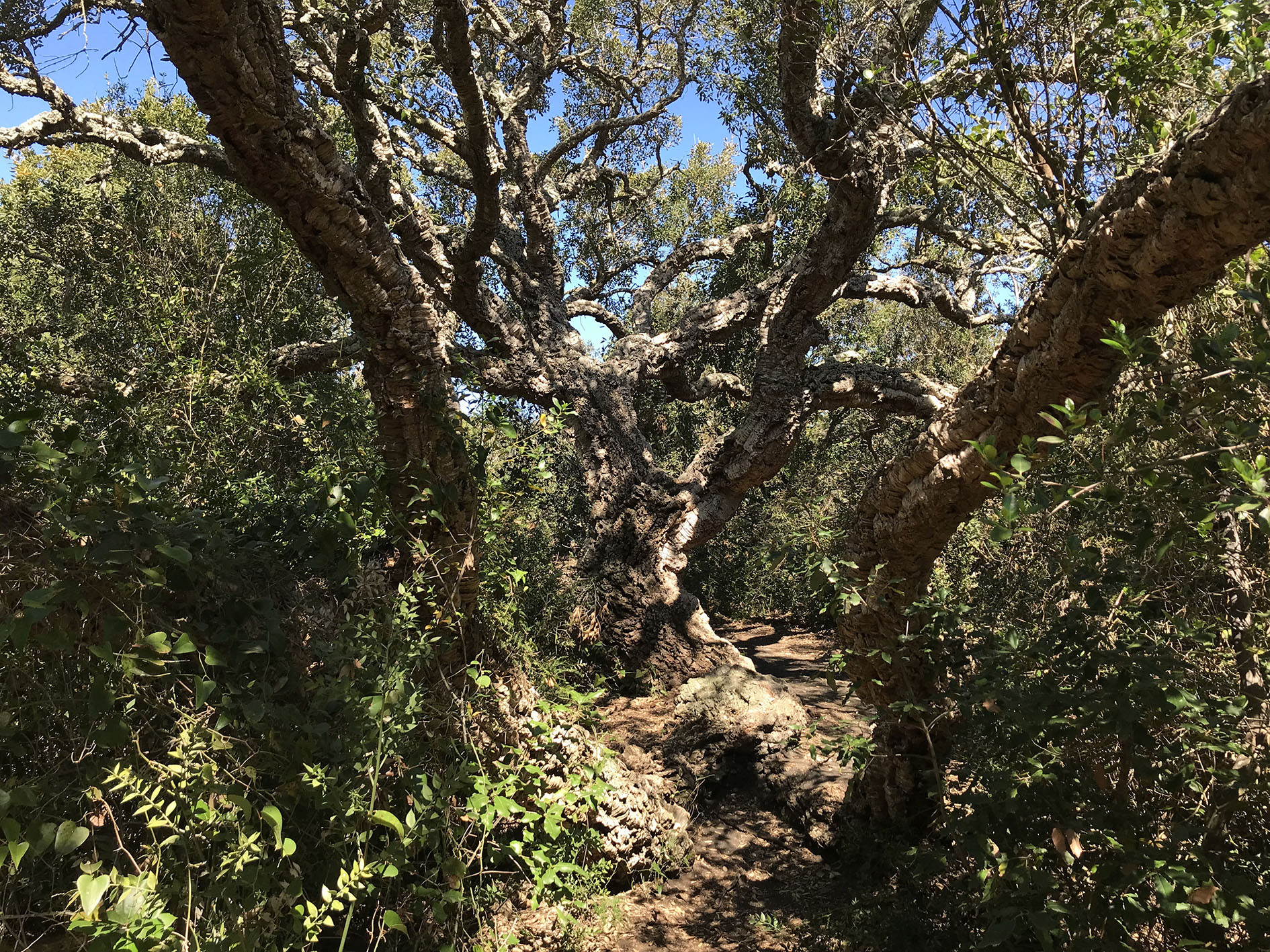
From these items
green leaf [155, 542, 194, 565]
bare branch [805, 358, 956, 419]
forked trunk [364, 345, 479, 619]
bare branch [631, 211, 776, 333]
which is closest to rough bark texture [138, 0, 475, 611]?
forked trunk [364, 345, 479, 619]

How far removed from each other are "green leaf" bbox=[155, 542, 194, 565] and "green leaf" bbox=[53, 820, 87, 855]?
27.3 inches

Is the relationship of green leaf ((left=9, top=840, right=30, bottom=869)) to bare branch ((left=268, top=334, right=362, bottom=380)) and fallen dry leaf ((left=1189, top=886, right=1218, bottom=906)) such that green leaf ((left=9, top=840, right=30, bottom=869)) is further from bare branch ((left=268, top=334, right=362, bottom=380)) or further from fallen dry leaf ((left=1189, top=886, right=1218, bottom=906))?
bare branch ((left=268, top=334, right=362, bottom=380))

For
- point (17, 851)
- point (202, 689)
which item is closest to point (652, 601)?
point (202, 689)

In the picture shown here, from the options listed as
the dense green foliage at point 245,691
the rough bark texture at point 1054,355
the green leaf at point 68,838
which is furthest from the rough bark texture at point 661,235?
the green leaf at point 68,838

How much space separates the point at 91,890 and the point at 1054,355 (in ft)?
10.9

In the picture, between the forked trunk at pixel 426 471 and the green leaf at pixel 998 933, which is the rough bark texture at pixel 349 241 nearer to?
the forked trunk at pixel 426 471

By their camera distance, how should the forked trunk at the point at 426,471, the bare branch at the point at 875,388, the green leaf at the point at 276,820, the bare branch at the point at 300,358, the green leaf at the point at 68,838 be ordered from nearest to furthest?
1. the green leaf at the point at 68,838
2. the green leaf at the point at 276,820
3. the forked trunk at the point at 426,471
4. the bare branch at the point at 300,358
5. the bare branch at the point at 875,388

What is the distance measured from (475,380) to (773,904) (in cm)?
317

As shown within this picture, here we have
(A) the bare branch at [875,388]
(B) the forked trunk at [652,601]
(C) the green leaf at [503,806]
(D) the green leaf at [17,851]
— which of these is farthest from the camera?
(A) the bare branch at [875,388]

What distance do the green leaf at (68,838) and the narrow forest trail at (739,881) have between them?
2210 mm

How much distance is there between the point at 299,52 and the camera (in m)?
7.43

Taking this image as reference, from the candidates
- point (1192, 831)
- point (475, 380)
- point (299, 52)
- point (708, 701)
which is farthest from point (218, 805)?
point (299, 52)

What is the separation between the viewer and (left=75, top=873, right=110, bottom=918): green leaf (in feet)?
6.13

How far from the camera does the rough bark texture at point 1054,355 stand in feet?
7.19
